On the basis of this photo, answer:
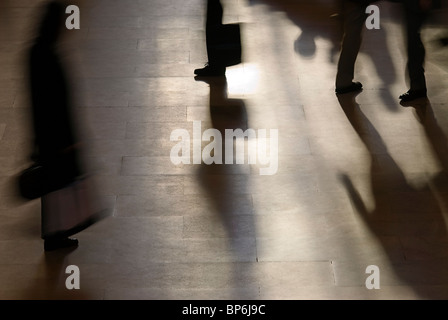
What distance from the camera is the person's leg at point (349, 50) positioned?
6.63 m

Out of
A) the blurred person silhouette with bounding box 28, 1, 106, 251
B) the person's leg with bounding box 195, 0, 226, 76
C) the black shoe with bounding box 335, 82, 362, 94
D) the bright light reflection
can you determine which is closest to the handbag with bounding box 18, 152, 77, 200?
the blurred person silhouette with bounding box 28, 1, 106, 251

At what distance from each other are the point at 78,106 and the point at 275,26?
6.78 ft

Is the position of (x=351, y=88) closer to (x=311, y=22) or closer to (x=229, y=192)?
(x=311, y=22)

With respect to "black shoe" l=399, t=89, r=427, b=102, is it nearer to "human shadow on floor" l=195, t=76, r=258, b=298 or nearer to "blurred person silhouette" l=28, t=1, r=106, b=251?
"human shadow on floor" l=195, t=76, r=258, b=298

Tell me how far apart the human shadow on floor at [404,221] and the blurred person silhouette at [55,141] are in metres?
1.76

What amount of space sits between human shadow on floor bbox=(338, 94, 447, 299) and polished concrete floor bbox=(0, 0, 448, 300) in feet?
0.04

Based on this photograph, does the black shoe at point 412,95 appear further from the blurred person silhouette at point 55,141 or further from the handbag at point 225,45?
the blurred person silhouette at point 55,141

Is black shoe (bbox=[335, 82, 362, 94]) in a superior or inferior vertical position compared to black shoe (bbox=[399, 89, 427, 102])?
superior

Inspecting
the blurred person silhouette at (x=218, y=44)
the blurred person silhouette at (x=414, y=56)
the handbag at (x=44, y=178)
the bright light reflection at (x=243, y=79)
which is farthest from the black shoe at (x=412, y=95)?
the handbag at (x=44, y=178)

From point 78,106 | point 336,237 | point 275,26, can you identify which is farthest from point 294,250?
point 275,26

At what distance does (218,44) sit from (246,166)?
143 cm

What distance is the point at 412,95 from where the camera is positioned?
6629 millimetres

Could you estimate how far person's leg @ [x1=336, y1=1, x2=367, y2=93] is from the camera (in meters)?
6.63
